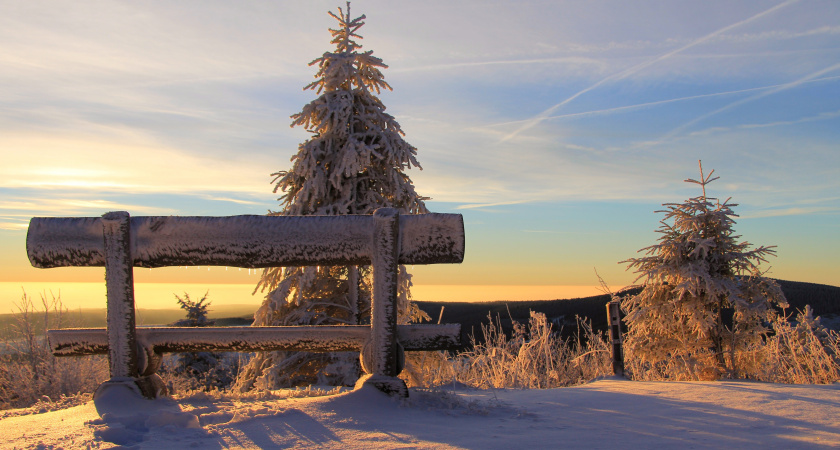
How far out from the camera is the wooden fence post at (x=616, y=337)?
7965 millimetres

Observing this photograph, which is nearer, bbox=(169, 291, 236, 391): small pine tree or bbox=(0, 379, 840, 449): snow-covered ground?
bbox=(0, 379, 840, 449): snow-covered ground

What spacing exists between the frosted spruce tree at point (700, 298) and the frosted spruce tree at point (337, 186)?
13.3 ft

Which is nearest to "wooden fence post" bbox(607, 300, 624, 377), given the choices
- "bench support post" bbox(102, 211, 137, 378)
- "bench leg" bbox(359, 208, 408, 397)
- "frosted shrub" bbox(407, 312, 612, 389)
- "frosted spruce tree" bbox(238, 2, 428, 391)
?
"frosted shrub" bbox(407, 312, 612, 389)

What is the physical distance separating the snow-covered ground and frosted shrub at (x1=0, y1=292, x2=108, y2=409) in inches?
174

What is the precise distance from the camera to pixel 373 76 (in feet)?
32.1

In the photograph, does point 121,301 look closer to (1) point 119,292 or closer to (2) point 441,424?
(1) point 119,292

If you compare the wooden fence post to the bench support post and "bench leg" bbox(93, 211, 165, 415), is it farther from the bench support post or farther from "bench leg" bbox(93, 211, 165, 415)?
the bench support post

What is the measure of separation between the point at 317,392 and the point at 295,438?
51.9 inches

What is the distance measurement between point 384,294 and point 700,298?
669cm

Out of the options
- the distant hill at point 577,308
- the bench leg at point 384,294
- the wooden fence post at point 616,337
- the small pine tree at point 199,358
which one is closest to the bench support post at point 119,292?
the bench leg at point 384,294

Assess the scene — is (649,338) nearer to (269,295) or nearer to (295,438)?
(269,295)

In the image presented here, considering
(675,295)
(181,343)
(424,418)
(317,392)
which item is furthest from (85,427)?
(675,295)

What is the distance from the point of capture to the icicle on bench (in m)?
4.12

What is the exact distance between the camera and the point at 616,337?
8211 millimetres
